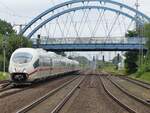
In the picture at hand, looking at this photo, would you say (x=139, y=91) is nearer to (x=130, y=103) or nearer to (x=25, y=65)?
(x=25, y=65)

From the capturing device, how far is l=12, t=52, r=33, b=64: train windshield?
38219 mm

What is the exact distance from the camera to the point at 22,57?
127 ft

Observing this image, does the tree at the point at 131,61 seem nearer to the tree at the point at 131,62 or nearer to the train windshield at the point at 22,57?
the tree at the point at 131,62

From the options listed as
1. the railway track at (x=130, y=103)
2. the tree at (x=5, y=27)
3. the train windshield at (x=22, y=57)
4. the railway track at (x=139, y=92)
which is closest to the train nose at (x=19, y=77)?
the train windshield at (x=22, y=57)

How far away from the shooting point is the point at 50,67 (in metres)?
51.1

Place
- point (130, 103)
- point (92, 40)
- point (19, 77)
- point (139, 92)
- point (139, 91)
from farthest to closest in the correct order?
point (92, 40) < point (139, 91) < point (139, 92) < point (19, 77) < point (130, 103)

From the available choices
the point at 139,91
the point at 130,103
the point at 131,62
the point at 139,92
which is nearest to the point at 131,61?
the point at 131,62

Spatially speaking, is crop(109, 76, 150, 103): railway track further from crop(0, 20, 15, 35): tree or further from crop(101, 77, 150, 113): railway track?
crop(0, 20, 15, 35): tree

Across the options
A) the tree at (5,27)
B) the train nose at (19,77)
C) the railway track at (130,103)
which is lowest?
the railway track at (130,103)

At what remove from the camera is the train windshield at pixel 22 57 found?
125 ft

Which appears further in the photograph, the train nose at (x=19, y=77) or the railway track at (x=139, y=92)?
the train nose at (x=19, y=77)

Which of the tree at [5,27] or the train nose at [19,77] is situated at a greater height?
the tree at [5,27]

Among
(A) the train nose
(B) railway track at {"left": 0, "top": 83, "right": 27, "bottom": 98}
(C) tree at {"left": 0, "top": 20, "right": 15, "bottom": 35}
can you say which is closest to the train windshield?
(A) the train nose

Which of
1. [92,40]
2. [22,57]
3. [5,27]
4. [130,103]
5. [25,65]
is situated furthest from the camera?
[5,27]
